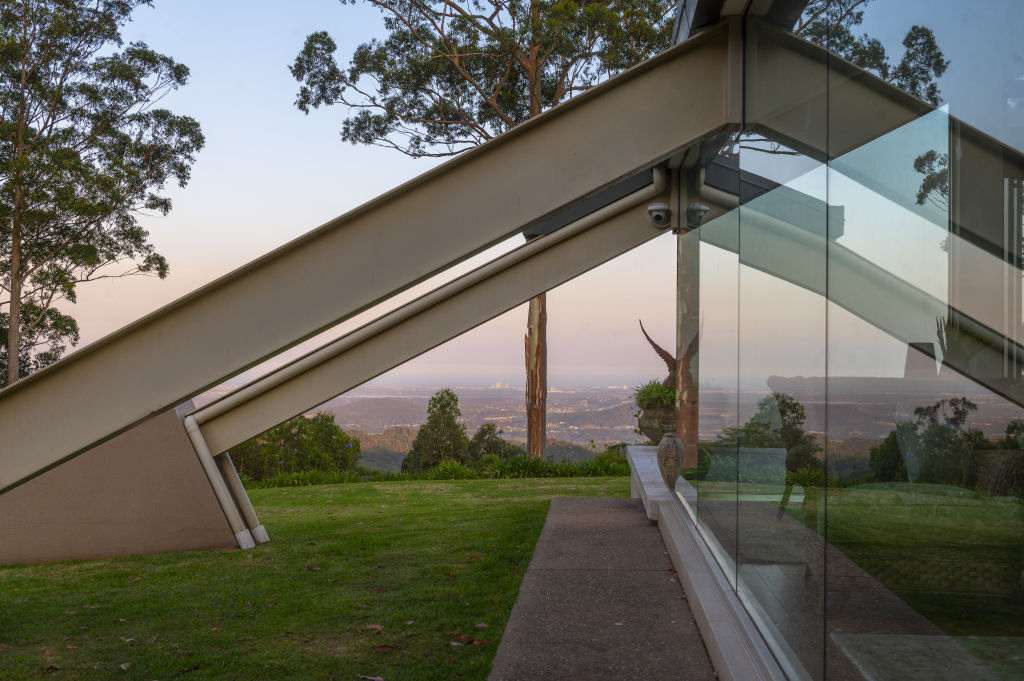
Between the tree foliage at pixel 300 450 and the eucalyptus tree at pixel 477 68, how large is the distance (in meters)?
5.22

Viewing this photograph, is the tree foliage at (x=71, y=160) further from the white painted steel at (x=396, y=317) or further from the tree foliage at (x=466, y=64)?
the white painted steel at (x=396, y=317)

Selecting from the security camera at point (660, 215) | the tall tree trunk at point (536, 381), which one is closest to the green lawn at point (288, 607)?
the security camera at point (660, 215)

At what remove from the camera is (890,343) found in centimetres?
190

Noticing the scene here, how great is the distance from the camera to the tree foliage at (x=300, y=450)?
14.7 metres

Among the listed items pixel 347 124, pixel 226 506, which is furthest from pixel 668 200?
pixel 347 124

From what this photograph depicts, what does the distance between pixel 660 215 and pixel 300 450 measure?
10.2 metres

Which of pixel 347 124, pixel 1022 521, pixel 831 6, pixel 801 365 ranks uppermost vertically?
pixel 347 124

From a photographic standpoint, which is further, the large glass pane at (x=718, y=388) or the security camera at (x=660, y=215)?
the security camera at (x=660, y=215)

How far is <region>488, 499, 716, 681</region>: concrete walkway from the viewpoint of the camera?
146 inches

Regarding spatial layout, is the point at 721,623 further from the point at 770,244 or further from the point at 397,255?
the point at 397,255

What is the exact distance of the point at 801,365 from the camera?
2842 millimetres

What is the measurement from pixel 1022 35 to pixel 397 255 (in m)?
2.52

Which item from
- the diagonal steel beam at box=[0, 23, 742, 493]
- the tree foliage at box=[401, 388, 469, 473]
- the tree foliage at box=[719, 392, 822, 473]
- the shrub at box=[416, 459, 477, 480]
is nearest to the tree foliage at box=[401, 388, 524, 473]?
the tree foliage at box=[401, 388, 469, 473]

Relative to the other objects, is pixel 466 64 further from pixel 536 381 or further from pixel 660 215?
pixel 660 215
